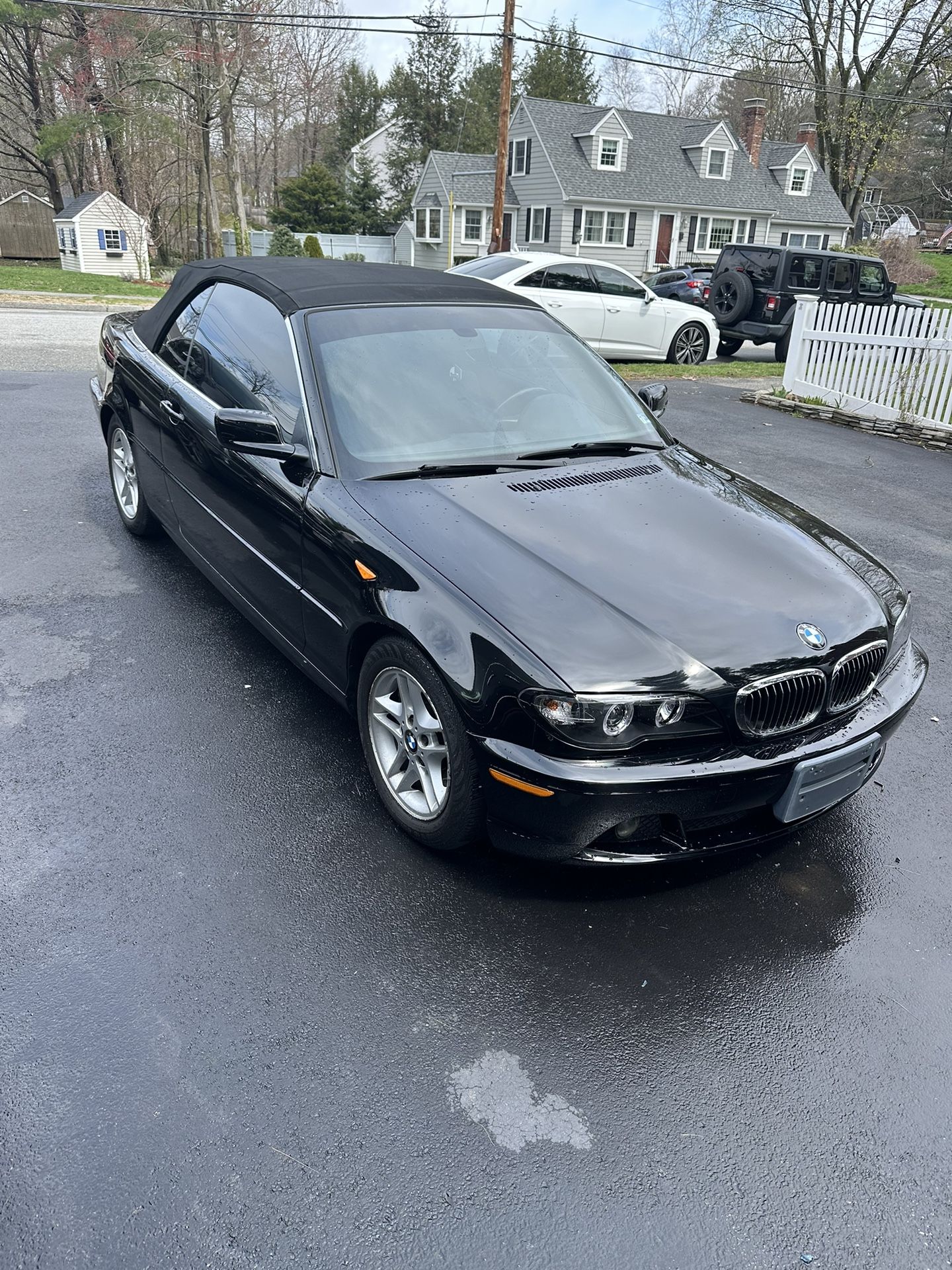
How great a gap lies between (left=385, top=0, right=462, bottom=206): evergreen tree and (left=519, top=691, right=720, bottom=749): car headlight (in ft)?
197

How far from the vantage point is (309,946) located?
2703mm

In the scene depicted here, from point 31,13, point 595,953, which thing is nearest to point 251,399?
point 595,953

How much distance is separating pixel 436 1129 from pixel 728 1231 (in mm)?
673

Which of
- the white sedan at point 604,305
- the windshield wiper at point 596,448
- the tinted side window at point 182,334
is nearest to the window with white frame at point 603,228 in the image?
the white sedan at point 604,305

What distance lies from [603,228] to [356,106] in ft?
94.4

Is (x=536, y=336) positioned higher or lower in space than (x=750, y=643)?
higher

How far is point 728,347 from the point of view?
1806 centimetres

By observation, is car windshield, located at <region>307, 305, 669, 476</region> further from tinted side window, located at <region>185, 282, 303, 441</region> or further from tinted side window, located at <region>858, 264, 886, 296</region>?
tinted side window, located at <region>858, 264, 886, 296</region>

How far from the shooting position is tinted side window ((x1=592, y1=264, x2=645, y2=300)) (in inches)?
560

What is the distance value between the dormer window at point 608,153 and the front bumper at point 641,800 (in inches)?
1619

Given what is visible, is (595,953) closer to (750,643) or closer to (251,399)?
(750,643)

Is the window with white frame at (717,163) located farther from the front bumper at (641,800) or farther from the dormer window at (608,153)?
the front bumper at (641,800)

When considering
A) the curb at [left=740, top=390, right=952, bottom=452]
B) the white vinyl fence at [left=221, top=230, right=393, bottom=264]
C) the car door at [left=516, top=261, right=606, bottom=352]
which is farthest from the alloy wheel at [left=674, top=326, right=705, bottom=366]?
the white vinyl fence at [left=221, top=230, right=393, bottom=264]

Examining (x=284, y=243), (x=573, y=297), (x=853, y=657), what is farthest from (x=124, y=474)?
(x=284, y=243)
